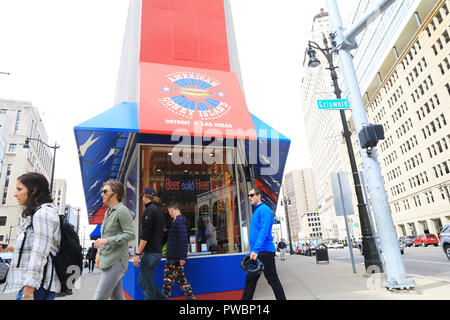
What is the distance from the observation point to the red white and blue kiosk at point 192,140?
6176 millimetres

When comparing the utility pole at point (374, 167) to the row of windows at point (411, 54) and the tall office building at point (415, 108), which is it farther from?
the row of windows at point (411, 54)

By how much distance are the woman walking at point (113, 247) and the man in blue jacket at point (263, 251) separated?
5.98ft

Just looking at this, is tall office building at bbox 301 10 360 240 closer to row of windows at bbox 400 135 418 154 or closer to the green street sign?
row of windows at bbox 400 135 418 154

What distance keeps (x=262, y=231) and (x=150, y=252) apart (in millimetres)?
1820

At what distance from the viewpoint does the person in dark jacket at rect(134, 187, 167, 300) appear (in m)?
4.39

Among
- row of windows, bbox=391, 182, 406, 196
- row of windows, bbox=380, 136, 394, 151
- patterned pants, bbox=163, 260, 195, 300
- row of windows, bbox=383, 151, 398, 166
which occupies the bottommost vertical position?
patterned pants, bbox=163, 260, 195, 300

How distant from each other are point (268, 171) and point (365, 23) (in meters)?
4.68

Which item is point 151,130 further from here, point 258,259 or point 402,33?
point 402,33

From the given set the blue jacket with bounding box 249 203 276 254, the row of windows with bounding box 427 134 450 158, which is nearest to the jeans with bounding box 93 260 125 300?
the blue jacket with bounding box 249 203 276 254

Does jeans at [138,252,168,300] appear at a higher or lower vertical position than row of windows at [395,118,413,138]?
lower

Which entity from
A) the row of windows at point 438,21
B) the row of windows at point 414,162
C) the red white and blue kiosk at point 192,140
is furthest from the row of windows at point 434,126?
the red white and blue kiosk at point 192,140

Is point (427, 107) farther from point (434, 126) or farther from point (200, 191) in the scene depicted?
point (200, 191)

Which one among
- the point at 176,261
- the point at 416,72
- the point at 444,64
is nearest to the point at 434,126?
the point at 444,64

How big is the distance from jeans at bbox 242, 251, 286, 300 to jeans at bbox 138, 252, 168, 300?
131 cm
